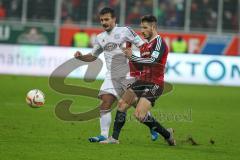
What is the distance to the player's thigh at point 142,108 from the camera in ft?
A: 35.0

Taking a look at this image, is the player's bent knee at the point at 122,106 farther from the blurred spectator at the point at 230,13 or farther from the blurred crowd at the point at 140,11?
the blurred spectator at the point at 230,13

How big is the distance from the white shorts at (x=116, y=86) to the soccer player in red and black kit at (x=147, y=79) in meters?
0.32

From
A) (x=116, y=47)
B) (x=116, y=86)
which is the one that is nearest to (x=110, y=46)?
(x=116, y=47)

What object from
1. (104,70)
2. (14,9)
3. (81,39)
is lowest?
(104,70)

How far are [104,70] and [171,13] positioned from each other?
7204 millimetres

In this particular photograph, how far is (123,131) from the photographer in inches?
514

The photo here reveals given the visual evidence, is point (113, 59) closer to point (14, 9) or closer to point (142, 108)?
point (142, 108)

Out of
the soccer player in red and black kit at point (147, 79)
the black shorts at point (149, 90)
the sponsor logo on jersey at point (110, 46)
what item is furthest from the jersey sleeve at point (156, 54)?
the sponsor logo on jersey at point (110, 46)

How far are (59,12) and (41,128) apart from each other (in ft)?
59.7

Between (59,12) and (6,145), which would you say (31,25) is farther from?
(6,145)

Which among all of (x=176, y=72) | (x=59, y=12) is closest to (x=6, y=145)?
(x=176, y=72)

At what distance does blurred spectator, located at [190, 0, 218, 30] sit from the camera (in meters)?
31.1

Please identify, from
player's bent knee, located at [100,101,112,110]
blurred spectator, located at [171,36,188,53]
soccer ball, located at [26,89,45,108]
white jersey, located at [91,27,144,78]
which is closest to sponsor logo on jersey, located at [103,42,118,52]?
white jersey, located at [91,27,144,78]

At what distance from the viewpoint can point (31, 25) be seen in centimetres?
3080
